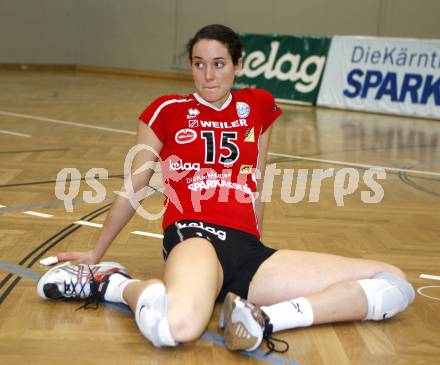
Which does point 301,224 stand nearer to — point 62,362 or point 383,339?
point 383,339

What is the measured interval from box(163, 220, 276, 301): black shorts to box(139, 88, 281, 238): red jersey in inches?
1.3

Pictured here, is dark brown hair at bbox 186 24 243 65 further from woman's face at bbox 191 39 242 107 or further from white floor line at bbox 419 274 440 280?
white floor line at bbox 419 274 440 280

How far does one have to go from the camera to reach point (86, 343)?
2.49 m

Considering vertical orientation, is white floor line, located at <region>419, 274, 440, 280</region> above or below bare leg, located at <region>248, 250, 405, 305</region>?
below

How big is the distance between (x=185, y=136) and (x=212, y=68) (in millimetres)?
289

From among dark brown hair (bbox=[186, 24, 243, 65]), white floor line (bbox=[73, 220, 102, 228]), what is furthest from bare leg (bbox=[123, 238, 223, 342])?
white floor line (bbox=[73, 220, 102, 228])

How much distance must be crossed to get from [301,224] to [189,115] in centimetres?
150

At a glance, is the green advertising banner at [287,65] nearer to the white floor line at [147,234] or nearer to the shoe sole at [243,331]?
the white floor line at [147,234]

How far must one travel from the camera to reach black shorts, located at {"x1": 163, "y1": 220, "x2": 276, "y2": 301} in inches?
109

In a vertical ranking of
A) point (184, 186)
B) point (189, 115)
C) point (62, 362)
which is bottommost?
point (62, 362)

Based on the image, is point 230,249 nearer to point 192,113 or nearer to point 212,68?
point 192,113

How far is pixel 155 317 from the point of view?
2420mm

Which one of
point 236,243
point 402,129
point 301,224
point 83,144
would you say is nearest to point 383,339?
point 236,243

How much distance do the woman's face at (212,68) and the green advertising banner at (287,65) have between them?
27.8 feet
